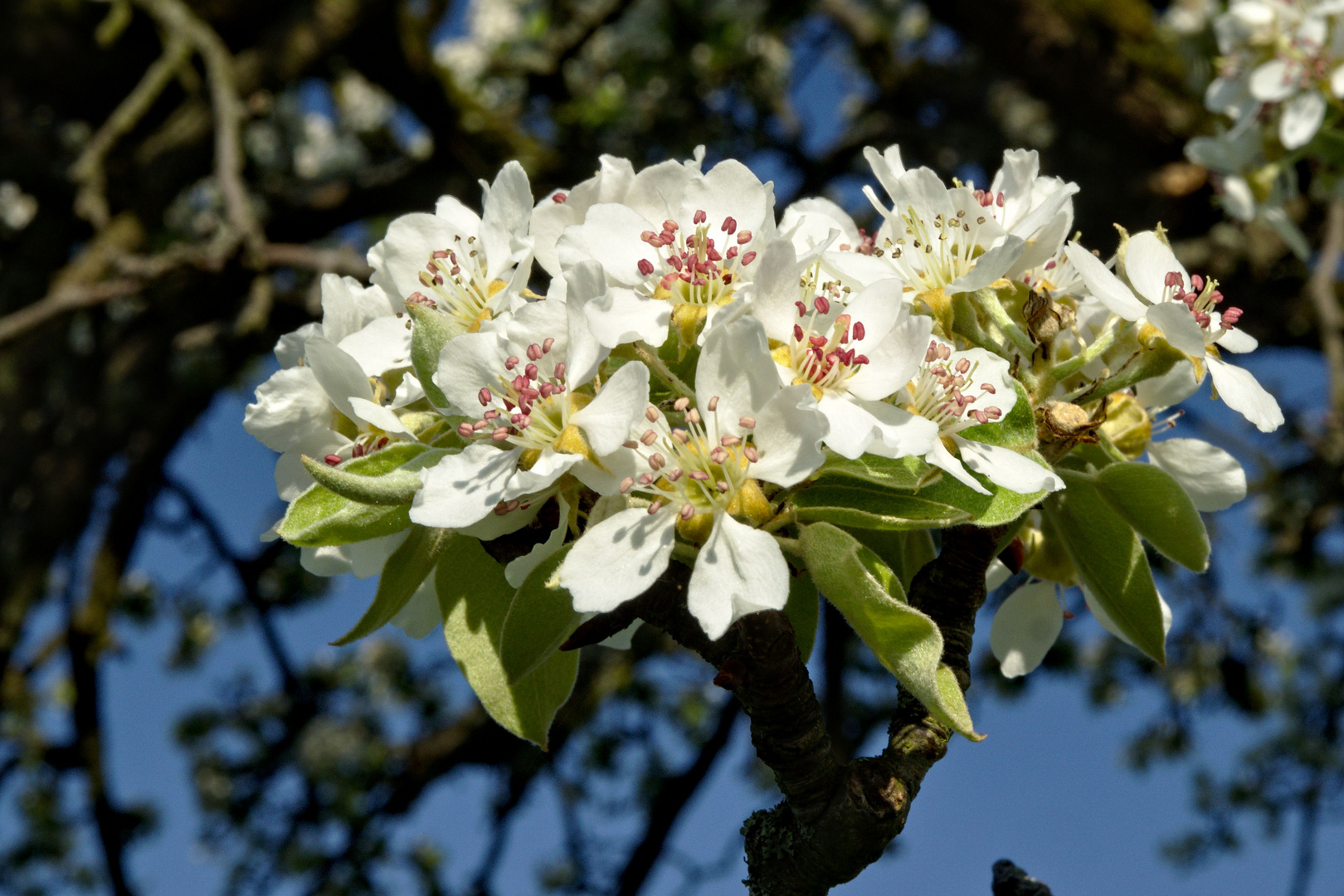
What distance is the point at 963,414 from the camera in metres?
0.93

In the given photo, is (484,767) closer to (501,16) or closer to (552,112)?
(552,112)

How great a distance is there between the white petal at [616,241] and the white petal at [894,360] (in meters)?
0.20

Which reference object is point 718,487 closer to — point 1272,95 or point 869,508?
point 869,508

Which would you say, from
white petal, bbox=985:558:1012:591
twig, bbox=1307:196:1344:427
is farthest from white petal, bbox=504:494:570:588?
twig, bbox=1307:196:1344:427

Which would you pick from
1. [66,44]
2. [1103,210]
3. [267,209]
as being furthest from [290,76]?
[1103,210]

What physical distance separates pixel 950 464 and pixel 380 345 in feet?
1.72

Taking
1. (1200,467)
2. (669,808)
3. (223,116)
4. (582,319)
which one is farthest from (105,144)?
(1200,467)

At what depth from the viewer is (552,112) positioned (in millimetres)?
4949

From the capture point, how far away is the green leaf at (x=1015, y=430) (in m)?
0.94

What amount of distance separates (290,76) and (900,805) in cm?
421

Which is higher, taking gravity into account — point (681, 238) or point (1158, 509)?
point (681, 238)

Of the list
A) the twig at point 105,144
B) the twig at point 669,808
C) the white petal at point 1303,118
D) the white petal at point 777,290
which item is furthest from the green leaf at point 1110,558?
the twig at point 105,144

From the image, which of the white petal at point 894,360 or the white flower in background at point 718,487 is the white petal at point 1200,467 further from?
the white flower in background at point 718,487

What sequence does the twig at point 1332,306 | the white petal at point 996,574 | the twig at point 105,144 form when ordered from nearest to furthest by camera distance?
the white petal at point 996,574
the twig at point 1332,306
the twig at point 105,144
